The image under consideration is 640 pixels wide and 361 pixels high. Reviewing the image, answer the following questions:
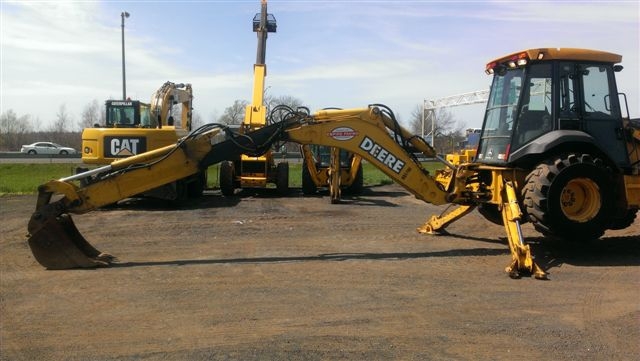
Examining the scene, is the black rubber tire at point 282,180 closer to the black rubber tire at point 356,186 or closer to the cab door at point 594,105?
the black rubber tire at point 356,186

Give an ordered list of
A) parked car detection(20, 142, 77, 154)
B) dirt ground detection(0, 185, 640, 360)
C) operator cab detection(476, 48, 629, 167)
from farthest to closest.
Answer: parked car detection(20, 142, 77, 154)
operator cab detection(476, 48, 629, 167)
dirt ground detection(0, 185, 640, 360)

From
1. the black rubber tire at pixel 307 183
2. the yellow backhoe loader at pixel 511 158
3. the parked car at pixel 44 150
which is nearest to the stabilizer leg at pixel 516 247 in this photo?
the yellow backhoe loader at pixel 511 158

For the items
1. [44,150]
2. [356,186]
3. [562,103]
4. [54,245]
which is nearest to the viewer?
[54,245]

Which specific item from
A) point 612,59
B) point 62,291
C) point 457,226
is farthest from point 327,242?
→ point 612,59

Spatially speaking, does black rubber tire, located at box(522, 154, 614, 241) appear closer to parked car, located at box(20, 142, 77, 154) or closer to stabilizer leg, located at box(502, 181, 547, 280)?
stabilizer leg, located at box(502, 181, 547, 280)

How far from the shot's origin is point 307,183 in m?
19.7

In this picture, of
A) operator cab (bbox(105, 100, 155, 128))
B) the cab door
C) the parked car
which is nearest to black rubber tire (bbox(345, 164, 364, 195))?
operator cab (bbox(105, 100, 155, 128))

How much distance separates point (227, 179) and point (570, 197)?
12.9 metres

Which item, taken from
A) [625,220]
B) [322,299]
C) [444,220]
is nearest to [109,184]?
[322,299]

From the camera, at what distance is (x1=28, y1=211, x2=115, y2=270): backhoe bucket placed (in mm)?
7816

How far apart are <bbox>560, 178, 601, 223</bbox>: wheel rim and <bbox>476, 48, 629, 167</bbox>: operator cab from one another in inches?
22.6

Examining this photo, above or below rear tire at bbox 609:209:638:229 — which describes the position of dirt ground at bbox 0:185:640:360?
below

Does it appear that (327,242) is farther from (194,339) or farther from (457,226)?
(194,339)

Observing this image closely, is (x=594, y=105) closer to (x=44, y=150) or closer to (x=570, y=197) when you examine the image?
(x=570, y=197)
